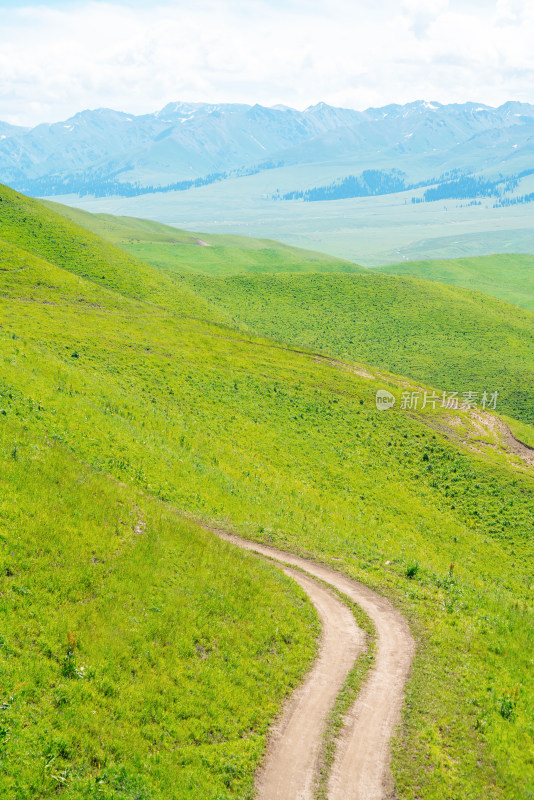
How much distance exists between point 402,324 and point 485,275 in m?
88.2

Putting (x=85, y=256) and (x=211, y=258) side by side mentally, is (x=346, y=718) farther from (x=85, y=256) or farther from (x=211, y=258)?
(x=211, y=258)

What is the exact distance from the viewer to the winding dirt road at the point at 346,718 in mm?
15469

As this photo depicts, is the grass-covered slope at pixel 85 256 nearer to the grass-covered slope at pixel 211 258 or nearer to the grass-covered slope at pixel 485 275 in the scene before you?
the grass-covered slope at pixel 211 258

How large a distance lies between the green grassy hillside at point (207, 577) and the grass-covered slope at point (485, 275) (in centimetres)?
13063

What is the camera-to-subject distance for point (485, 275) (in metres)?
188

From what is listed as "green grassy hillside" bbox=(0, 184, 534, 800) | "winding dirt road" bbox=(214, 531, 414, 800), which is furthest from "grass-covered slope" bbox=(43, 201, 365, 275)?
"winding dirt road" bbox=(214, 531, 414, 800)

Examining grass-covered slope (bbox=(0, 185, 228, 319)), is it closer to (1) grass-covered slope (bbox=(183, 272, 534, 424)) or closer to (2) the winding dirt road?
(1) grass-covered slope (bbox=(183, 272, 534, 424))

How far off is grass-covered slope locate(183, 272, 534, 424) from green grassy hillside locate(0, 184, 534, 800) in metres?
39.8

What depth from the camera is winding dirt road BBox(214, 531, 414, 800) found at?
1547cm

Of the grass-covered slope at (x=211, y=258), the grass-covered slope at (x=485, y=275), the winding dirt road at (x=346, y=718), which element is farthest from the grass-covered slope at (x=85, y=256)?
the grass-covered slope at (x=485, y=275)

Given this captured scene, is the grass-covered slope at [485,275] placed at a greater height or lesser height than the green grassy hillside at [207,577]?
greater

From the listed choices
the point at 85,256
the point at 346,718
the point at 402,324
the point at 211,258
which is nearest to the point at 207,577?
the point at 346,718

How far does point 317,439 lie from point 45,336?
90.5ft

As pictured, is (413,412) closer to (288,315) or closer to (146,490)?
(146,490)
